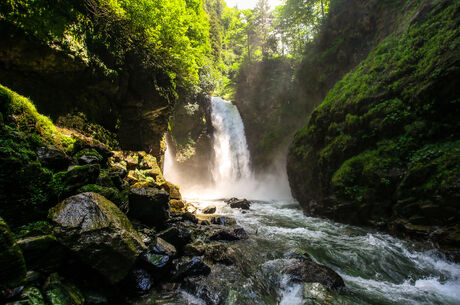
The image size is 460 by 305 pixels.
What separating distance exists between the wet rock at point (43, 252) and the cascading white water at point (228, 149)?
19728 mm

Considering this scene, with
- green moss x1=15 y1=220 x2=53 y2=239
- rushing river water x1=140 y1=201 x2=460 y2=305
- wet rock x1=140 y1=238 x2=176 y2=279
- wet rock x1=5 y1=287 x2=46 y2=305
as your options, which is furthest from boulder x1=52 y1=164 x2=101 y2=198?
rushing river water x1=140 y1=201 x2=460 y2=305

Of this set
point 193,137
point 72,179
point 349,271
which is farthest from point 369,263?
point 193,137

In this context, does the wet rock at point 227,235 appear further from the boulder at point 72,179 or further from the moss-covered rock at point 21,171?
the moss-covered rock at point 21,171

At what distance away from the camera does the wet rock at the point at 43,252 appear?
8.86 feet

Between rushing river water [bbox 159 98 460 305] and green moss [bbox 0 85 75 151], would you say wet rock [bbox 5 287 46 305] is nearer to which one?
rushing river water [bbox 159 98 460 305]

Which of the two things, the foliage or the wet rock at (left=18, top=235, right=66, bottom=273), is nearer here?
the wet rock at (left=18, top=235, right=66, bottom=273)

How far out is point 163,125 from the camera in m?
13.0

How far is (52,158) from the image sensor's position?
4062 millimetres

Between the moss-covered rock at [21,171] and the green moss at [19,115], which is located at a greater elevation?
the green moss at [19,115]

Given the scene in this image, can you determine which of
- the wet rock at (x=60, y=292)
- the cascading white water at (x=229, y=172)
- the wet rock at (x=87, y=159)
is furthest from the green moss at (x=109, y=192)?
the cascading white water at (x=229, y=172)

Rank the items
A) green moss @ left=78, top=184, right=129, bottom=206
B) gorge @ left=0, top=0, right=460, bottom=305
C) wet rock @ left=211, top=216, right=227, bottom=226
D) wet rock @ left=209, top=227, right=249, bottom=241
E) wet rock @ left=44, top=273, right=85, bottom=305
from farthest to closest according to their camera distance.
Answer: wet rock @ left=211, top=216, right=227, bottom=226 < wet rock @ left=209, top=227, right=249, bottom=241 < green moss @ left=78, top=184, right=129, bottom=206 < gorge @ left=0, top=0, right=460, bottom=305 < wet rock @ left=44, top=273, right=85, bottom=305

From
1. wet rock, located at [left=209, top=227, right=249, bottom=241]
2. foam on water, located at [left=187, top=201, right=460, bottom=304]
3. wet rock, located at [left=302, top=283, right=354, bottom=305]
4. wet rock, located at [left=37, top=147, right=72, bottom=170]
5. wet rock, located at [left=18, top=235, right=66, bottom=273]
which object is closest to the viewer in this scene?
wet rock, located at [left=18, top=235, right=66, bottom=273]

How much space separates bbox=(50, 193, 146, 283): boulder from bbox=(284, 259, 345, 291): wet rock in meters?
3.40

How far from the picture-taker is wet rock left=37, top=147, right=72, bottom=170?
393cm
